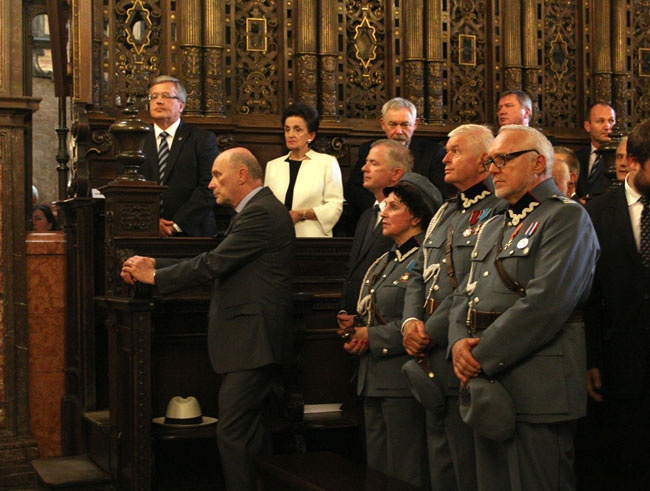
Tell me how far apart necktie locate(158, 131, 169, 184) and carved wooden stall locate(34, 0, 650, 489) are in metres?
0.36

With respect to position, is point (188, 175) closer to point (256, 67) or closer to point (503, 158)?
point (256, 67)

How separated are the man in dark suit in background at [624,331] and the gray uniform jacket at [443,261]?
0.61m

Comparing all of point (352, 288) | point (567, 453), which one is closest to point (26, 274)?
point (352, 288)

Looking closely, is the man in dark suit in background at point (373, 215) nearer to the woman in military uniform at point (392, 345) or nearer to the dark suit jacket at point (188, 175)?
the woman in military uniform at point (392, 345)

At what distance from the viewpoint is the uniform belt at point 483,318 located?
3.40 meters

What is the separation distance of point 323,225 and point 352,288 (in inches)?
49.3

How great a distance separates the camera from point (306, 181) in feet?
19.7

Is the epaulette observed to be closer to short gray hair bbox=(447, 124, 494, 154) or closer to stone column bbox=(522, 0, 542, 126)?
short gray hair bbox=(447, 124, 494, 154)

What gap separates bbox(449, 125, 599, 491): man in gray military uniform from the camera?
3.27 metres

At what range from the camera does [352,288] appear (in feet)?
15.5

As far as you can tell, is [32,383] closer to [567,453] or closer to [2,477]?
[2,477]

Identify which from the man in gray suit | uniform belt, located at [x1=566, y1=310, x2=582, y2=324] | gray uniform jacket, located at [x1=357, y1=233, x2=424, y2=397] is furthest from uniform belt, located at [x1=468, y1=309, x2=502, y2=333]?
the man in gray suit

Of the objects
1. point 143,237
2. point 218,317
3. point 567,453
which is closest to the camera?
point 567,453

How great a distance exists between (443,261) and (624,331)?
800 millimetres
